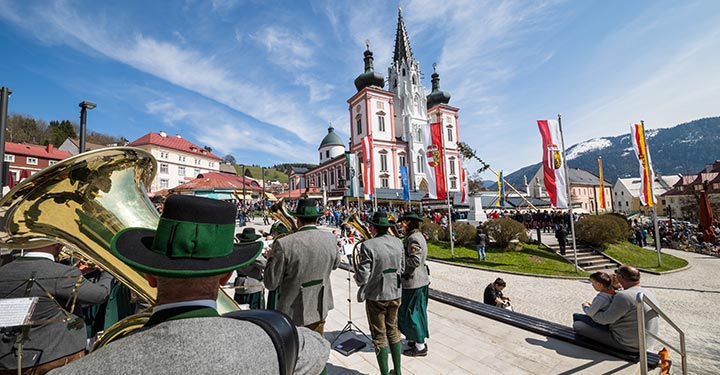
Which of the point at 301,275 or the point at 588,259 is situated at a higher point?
the point at 301,275

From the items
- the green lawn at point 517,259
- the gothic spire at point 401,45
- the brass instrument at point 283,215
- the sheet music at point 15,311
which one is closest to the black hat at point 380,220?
the brass instrument at point 283,215

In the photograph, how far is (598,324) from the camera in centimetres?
415

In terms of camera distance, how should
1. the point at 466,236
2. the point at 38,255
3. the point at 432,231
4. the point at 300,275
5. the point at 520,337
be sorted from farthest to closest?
the point at 432,231, the point at 466,236, the point at 520,337, the point at 300,275, the point at 38,255

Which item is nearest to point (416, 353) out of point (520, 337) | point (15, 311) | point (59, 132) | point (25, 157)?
point (520, 337)

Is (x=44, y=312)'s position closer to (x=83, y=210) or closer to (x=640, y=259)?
(x=83, y=210)

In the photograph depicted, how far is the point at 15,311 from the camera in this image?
6.16 feet

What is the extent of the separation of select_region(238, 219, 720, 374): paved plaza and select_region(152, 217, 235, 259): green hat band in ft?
11.0

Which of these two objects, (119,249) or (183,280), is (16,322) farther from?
(183,280)

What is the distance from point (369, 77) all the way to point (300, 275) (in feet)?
148

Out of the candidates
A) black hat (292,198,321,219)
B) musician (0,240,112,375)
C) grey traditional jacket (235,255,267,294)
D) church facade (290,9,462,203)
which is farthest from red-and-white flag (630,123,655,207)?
church facade (290,9,462,203)

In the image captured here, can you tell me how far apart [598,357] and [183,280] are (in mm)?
5086

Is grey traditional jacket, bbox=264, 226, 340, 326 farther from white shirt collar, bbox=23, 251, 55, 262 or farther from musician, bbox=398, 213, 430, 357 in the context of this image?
white shirt collar, bbox=23, 251, 55, 262

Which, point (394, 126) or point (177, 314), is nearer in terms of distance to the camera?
point (177, 314)

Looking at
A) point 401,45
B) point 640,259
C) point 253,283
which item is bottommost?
point 640,259
